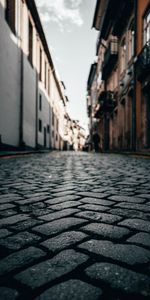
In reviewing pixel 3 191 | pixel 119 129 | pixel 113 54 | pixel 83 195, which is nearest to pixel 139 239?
pixel 83 195

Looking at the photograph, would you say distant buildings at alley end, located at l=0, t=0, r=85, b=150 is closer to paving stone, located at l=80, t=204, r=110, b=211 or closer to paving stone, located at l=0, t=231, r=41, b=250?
paving stone, located at l=80, t=204, r=110, b=211

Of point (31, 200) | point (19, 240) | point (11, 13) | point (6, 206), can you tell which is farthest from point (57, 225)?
point (11, 13)

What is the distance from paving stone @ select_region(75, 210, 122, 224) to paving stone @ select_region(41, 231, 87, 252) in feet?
1.11

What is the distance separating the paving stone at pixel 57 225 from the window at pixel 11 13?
12.9 metres

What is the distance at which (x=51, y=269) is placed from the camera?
46.9 inches

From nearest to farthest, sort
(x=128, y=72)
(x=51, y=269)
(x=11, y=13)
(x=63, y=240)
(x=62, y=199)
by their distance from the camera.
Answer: (x=51, y=269) → (x=63, y=240) → (x=62, y=199) → (x=11, y=13) → (x=128, y=72)

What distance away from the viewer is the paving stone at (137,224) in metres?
1.77

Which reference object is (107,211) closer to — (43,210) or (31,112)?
(43,210)

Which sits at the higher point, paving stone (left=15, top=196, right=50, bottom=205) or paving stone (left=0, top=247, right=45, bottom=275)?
paving stone (left=15, top=196, right=50, bottom=205)

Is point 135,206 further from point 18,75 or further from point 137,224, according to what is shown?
point 18,75

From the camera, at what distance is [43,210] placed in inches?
89.1

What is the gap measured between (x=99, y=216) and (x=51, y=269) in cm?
92

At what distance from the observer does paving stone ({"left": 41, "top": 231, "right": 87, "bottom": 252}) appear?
1.46 metres

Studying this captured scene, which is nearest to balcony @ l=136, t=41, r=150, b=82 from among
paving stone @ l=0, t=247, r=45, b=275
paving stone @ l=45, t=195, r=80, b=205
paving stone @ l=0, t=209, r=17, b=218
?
paving stone @ l=45, t=195, r=80, b=205
